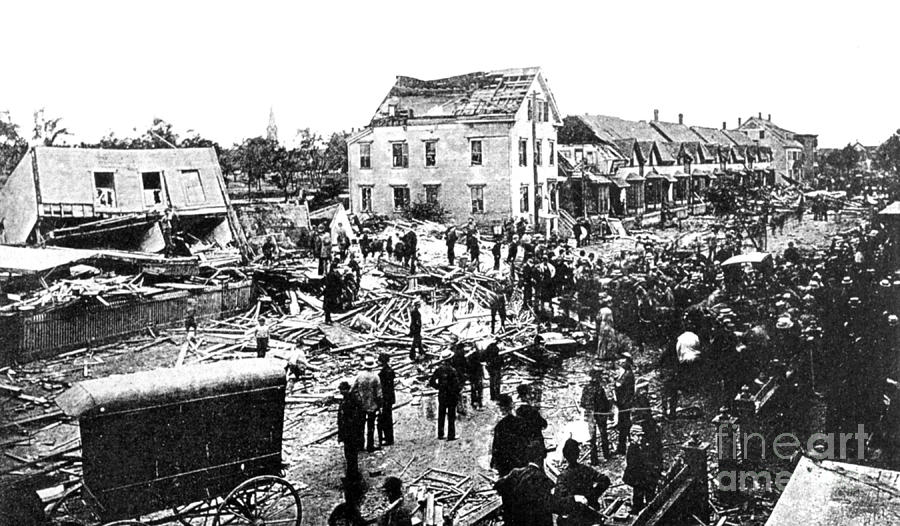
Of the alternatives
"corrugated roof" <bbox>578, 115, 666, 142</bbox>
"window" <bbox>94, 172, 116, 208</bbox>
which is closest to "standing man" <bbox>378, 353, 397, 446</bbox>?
"window" <bbox>94, 172, 116, 208</bbox>

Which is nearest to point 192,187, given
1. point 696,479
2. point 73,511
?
point 73,511

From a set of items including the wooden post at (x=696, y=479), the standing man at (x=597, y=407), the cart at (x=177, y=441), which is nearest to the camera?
the cart at (x=177, y=441)

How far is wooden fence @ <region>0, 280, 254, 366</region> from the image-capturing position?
57.3ft

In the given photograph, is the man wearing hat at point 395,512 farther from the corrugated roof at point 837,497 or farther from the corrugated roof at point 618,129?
the corrugated roof at point 618,129

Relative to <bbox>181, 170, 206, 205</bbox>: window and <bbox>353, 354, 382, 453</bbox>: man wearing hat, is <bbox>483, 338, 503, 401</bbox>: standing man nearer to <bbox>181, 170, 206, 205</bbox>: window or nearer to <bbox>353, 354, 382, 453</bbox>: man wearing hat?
<bbox>353, 354, 382, 453</bbox>: man wearing hat

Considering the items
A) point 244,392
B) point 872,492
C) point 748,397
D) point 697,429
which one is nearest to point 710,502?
point 748,397

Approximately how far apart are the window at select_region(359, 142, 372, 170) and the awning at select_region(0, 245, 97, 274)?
958 inches

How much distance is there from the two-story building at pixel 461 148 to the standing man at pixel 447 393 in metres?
28.8

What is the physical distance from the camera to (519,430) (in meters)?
9.70

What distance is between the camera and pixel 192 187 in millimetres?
35062

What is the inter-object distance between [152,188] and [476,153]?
1795 centimetres

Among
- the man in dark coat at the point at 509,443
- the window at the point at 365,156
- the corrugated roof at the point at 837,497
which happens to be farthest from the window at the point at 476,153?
the corrugated roof at the point at 837,497

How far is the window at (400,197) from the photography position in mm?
43781

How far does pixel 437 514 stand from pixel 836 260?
19837 mm
